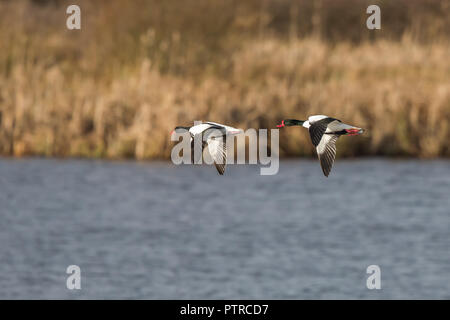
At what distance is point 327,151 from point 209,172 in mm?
19651

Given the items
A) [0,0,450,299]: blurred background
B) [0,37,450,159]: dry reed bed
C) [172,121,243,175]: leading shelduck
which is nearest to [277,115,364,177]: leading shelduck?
[172,121,243,175]: leading shelduck

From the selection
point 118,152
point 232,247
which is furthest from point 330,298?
point 118,152

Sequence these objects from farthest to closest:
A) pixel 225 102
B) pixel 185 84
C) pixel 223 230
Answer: pixel 223 230 < pixel 185 84 < pixel 225 102

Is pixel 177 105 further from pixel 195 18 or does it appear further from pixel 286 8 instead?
pixel 286 8

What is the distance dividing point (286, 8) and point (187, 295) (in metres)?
35.4

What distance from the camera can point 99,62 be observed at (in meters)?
23.0

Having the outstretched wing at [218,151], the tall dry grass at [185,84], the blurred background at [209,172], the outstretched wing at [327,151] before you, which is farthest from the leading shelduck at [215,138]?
the tall dry grass at [185,84]

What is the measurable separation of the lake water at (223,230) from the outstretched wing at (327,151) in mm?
9497

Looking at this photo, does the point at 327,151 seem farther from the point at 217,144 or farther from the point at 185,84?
the point at 185,84

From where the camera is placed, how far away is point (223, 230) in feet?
62.5

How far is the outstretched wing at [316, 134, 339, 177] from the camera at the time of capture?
475cm

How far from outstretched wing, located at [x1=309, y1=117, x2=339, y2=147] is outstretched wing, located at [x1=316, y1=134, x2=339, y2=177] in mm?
28

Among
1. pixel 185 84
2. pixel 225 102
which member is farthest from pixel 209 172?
pixel 225 102

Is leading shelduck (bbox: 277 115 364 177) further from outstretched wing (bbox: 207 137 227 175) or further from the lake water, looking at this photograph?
the lake water
